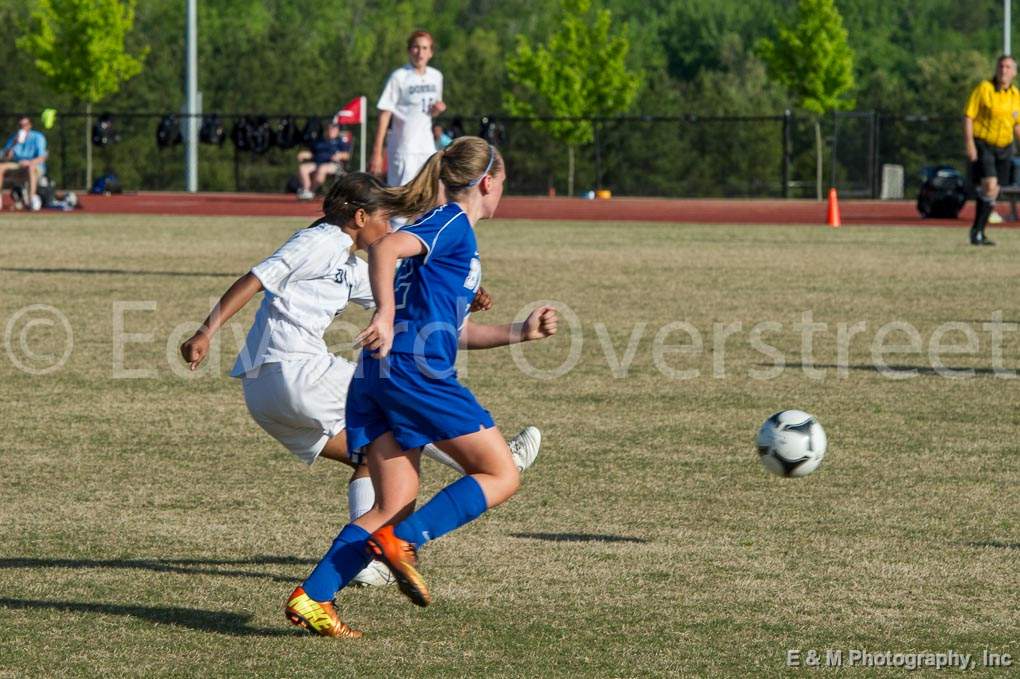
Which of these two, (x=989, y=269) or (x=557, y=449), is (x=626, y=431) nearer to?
(x=557, y=449)

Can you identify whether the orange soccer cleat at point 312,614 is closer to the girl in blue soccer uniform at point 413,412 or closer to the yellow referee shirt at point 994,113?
the girl in blue soccer uniform at point 413,412

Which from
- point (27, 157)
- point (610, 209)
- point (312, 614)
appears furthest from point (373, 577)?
point (610, 209)

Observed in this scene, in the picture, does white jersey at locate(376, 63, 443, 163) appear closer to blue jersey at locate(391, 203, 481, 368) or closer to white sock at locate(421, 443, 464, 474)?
white sock at locate(421, 443, 464, 474)

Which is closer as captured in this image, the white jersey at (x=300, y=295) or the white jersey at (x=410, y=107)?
the white jersey at (x=300, y=295)

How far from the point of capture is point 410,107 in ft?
50.1

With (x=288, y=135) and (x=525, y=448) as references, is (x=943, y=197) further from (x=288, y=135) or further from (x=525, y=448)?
(x=525, y=448)

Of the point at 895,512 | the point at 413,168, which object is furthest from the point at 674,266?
the point at 895,512

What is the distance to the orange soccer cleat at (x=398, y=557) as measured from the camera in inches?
196

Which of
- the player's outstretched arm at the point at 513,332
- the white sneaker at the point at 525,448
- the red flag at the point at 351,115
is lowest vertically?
the white sneaker at the point at 525,448

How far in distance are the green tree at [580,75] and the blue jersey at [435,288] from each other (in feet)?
153

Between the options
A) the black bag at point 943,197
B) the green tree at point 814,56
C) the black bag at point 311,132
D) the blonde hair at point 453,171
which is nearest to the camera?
the blonde hair at point 453,171

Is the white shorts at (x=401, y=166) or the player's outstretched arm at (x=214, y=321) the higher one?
the white shorts at (x=401, y=166)

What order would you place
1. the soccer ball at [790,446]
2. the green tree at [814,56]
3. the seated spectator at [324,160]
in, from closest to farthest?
the soccer ball at [790,446] < the seated spectator at [324,160] < the green tree at [814,56]

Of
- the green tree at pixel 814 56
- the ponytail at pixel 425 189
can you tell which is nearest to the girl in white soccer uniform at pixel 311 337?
the ponytail at pixel 425 189
